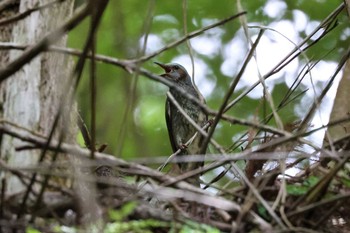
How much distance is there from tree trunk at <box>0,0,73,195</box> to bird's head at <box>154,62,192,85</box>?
308 cm

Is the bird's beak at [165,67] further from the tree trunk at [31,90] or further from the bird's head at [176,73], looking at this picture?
the tree trunk at [31,90]

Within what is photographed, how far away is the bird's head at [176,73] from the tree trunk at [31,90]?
10.1 feet

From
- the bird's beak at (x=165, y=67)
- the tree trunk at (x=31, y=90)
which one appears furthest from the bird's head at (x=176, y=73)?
the tree trunk at (x=31, y=90)

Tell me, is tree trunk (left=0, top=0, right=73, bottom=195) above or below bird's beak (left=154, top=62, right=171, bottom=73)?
below

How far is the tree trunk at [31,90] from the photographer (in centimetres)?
210

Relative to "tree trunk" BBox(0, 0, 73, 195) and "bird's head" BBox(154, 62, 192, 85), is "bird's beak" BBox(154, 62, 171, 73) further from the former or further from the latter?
"tree trunk" BBox(0, 0, 73, 195)

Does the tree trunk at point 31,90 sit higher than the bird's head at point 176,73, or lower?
lower

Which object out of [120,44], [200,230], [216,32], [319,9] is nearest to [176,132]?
[216,32]

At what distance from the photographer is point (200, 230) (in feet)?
6.10

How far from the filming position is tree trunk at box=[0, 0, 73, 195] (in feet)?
6.88

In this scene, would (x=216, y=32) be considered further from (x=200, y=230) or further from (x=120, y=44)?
(x=200, y=230)

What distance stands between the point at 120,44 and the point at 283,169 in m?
1.26

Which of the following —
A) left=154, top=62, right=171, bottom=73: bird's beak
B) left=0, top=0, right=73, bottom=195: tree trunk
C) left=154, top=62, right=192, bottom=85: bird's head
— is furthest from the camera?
left=154, top=62, right=192, bottom=85: bird's head

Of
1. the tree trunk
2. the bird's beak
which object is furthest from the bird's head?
the tree trunk
